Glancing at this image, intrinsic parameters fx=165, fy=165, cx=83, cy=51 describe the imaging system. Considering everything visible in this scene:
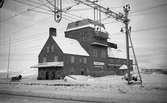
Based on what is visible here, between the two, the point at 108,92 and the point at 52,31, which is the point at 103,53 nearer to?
the point at 52,31

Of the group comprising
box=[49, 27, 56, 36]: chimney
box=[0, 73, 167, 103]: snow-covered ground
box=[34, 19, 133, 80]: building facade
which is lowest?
box=[0, 73, 167, 103]: snow-covered ground

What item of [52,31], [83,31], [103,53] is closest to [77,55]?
[52,31]

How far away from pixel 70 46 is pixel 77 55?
3316 millimetres

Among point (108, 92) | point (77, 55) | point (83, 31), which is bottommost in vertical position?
point (108, 92)

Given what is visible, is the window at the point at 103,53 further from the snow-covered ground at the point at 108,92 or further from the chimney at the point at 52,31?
the snow-covered ground at the point at 108,92

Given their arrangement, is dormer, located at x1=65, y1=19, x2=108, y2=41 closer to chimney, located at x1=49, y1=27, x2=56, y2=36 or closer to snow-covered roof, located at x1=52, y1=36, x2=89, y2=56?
snow-covered roof, located at x1=52, y1=36, x2=89, y2=56

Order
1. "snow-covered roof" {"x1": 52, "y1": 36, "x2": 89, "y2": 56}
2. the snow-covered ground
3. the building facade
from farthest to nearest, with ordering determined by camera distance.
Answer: "snow-covered roof" {"x1": 52, "y1": 36, "x2": 89, "y2": 56}, the building facade, the snow-covered ground

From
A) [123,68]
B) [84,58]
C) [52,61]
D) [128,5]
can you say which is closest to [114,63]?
[123,68]

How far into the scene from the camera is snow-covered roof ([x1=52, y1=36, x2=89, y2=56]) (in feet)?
140

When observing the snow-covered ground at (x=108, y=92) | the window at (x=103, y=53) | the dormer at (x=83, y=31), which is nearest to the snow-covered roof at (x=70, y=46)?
the dormer at (x=83, y=31)

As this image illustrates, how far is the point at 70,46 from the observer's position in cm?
4519

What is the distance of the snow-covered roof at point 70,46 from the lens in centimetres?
4261

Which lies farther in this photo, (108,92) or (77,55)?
(77,55)

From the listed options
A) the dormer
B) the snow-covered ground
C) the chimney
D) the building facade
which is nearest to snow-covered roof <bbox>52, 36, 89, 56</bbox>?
the building facade
